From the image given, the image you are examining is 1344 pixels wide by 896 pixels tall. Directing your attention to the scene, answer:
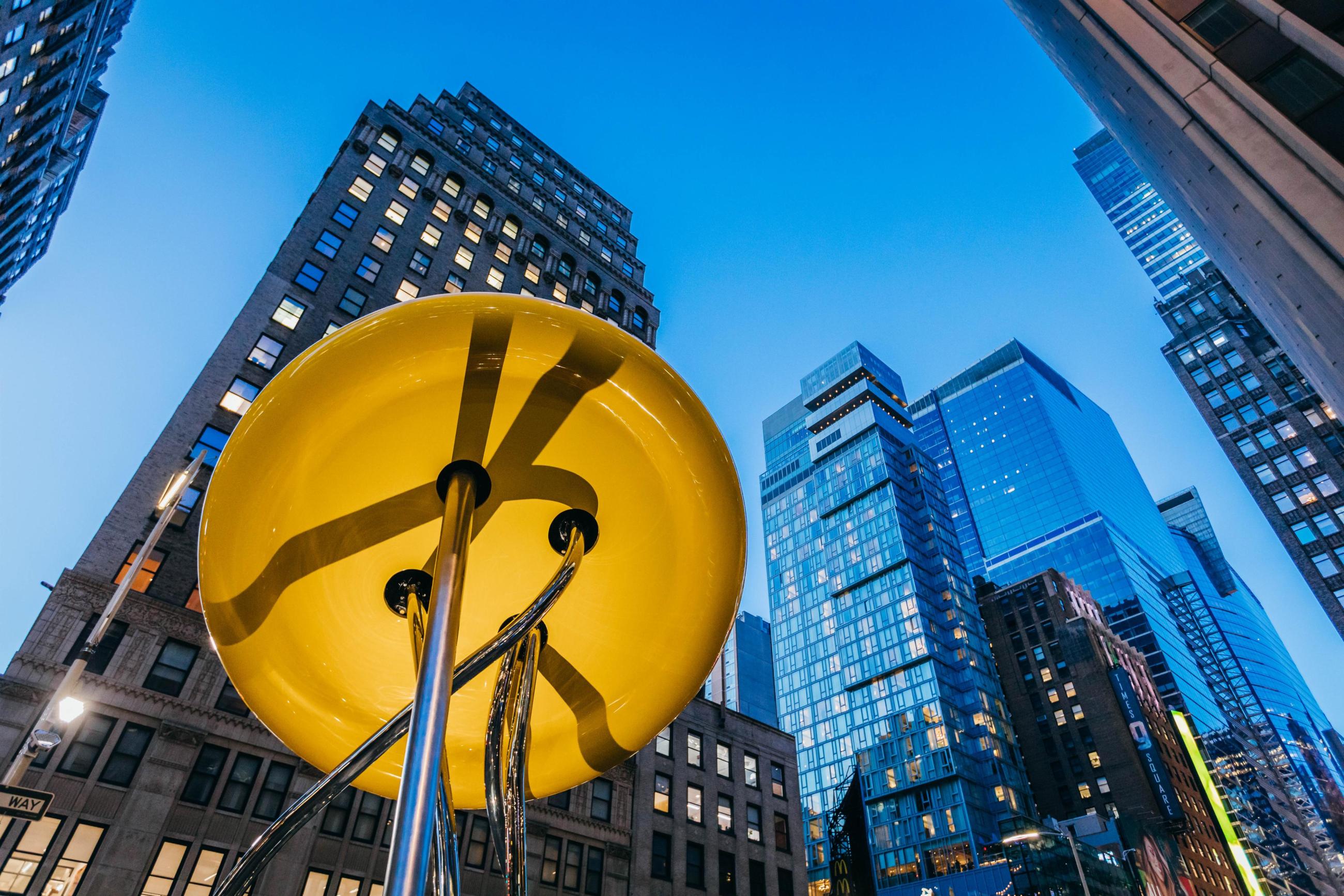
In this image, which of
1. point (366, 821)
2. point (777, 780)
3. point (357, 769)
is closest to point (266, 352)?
point (366, 821)

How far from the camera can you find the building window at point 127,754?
17.1 metres

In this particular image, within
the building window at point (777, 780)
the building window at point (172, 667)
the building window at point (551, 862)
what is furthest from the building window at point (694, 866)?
the building window at point (172, 667)

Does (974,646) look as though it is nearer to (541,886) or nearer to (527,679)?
(541,886)

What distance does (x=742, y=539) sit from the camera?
68.6 inches

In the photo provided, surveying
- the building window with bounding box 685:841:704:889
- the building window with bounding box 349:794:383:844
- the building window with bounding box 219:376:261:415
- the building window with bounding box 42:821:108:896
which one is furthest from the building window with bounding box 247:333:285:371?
the building window with bounding box 685:841:704:889

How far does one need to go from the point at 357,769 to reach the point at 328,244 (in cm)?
3269

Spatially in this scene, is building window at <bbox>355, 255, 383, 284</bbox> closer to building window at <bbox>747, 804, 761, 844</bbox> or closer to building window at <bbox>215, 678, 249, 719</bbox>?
building window at <bbox>215, 678, 249, 719</bbox>

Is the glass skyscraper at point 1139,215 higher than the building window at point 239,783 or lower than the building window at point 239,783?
higher

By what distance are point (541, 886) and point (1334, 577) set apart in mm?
50594

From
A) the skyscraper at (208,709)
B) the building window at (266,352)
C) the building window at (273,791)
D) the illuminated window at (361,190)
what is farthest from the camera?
the illuminated window at (361,190)

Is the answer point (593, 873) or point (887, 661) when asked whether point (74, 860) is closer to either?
point (593, 873)

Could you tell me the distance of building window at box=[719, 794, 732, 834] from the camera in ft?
93.0

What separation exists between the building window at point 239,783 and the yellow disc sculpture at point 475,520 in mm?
21322

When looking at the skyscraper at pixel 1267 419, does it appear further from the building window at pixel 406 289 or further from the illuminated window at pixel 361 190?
the illuminated window at pixel 361 190
